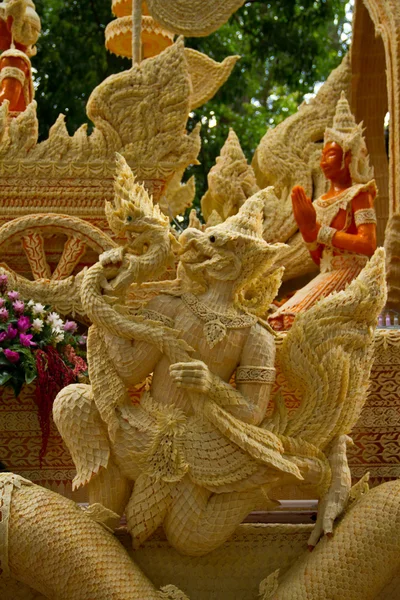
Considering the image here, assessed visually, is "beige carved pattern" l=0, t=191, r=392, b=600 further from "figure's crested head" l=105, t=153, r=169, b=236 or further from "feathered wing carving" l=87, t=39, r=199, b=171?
"feathered wing carving" l=87, t=39, r=199, b=171

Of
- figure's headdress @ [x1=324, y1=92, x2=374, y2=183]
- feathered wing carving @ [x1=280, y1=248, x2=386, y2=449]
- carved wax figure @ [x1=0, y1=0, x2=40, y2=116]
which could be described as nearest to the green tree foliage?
carved wax figure @ [x1=0, y1=0, x2=40, y2=116]

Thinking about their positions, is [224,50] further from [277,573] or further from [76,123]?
[277,573]

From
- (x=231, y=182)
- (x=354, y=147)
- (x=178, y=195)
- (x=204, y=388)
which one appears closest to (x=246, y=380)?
(x=204, y=388)

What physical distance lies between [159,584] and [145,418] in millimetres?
693

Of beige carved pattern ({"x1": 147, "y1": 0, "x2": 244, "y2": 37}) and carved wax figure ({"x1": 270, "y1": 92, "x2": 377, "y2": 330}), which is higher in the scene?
beige carved pattern ({"x1": 147, "y1": 0, "x2": 244, "y2": 37})

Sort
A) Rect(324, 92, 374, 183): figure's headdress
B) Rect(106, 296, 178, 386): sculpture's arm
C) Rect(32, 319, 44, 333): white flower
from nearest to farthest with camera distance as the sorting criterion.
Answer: Rect(106, 296, 178, 386): sculpture's arm → Rect(32, 319, 44, 333): white flower → Rect(324, 92, 374, 183): figure's headdress

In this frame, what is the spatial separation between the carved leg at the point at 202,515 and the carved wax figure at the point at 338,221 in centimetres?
171

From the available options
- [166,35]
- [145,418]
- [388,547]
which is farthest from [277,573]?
[166,35]

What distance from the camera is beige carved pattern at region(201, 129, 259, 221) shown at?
8.14 metres

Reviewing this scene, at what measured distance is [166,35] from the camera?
330 inches

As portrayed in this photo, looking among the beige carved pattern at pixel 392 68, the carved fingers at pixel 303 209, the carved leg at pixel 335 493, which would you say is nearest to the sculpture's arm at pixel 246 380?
the carved leg at pixel 335 493

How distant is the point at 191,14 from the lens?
24.9ft

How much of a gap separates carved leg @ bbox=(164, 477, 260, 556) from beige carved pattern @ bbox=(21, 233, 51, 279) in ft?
6.50

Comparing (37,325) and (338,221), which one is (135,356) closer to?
(37,325)
